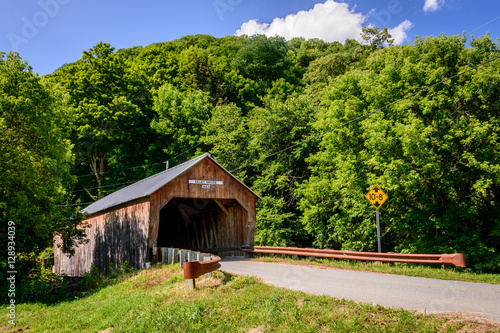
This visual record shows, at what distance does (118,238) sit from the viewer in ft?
54.2

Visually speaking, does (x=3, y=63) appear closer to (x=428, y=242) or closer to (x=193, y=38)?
(x=428, y=242)

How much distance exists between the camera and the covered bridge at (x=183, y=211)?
14.6m

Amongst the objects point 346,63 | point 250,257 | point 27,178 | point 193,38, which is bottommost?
point 250,257

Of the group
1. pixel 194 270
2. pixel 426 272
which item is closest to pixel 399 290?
pixel 426 272

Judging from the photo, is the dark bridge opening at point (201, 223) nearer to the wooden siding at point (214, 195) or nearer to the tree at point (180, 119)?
the wooden siding at point (214, 195)

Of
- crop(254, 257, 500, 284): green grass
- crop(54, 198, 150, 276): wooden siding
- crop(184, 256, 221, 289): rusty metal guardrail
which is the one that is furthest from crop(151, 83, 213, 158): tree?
crop(184, 256, 221, 289): rusty metal guardrail

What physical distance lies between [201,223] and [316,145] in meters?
9.45

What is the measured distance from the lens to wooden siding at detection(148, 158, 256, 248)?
14547 millimetres

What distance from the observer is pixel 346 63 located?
33.7m

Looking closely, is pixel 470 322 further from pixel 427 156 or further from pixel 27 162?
pixel 27 162

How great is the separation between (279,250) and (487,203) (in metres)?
10.2

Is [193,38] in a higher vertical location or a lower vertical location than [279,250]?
higher

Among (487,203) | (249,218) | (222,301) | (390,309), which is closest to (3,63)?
(249,218)

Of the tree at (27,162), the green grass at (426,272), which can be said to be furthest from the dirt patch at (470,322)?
the tree at (27,162)
